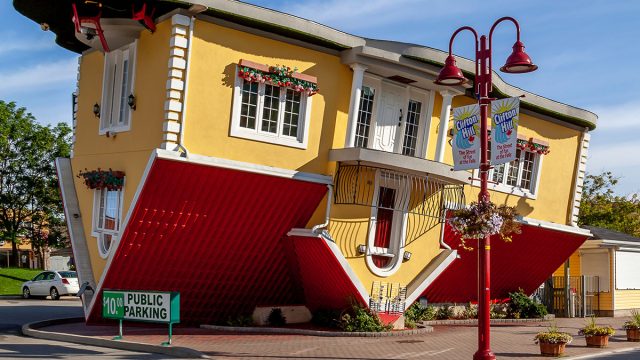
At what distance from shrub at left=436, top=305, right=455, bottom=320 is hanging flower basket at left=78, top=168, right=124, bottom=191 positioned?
9877 millimetres

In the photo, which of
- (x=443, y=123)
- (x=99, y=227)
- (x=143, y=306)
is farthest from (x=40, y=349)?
(x=443, y=123)

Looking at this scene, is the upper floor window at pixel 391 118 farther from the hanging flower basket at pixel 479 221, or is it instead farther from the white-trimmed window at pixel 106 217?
the white-trimmed window at pixel 106 217

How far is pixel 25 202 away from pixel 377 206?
115ft

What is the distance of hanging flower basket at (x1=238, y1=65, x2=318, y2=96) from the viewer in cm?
1691

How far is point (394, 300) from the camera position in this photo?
19531 millimetres

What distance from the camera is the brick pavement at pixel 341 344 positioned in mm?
14914

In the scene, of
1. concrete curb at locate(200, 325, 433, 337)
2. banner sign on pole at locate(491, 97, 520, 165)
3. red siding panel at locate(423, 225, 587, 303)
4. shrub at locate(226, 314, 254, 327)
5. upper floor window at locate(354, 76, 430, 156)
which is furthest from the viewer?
red siding panel at locate(423, 225, 587, 303)

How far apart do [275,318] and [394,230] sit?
3765 mm

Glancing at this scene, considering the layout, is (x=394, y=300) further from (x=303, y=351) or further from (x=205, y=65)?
(x=205, y=65)

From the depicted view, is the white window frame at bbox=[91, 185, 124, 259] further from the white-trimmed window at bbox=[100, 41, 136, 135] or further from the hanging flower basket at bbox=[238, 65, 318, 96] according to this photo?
the hanging flower basket at bbox=[238, 65, 318, 96]

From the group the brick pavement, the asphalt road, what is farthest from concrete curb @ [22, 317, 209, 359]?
the brick pavement

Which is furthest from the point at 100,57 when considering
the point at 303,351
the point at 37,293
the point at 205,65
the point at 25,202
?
the point at 25,202

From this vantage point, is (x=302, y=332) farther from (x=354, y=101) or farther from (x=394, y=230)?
(x=354, y=101)

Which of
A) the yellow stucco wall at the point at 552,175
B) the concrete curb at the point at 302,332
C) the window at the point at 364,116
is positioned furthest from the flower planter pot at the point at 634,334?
the window at the point at 364,116
